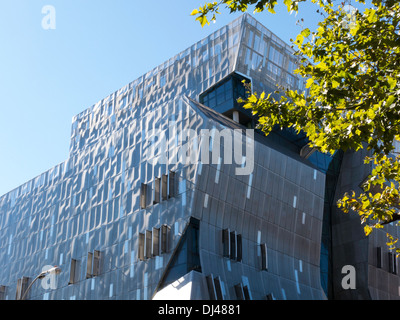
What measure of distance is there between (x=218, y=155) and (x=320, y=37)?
2628 centimetres

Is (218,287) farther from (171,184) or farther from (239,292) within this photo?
(171,184)

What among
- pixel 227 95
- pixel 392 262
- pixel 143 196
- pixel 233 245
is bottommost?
pixel 233 245

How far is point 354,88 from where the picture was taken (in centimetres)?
1717

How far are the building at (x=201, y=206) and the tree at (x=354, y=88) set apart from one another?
23.1m

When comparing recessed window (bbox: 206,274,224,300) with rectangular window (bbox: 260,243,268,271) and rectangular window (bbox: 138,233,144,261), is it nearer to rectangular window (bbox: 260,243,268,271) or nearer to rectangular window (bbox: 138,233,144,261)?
rectangular window (bbox: 260,243,268,271)

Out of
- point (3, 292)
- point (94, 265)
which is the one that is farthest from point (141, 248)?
point (3, 292)

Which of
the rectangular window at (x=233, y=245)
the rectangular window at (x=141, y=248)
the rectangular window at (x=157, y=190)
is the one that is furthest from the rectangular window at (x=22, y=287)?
the rectangular window at (x=233, y=245)

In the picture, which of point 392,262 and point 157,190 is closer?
point 157,190

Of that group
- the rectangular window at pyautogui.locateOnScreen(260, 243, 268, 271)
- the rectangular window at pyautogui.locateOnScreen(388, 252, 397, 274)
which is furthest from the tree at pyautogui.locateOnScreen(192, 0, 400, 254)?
the rectangular window at pyautogui.locateOnScreen(388, 252, 397, 274)

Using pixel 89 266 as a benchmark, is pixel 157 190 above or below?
above

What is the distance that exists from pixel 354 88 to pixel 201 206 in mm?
27222

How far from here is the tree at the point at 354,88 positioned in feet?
52.9

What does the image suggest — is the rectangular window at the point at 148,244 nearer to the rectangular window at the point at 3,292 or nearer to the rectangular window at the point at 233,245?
the rectangular window at the point at 233,245
